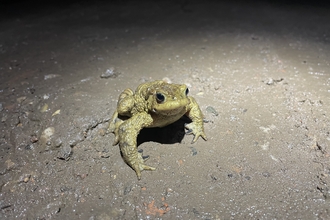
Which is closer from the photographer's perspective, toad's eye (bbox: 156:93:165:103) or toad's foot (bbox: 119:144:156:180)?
toad's eye (bbox: 156:93:165:103)

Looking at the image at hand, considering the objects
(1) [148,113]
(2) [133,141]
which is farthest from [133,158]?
(1) [148,113]

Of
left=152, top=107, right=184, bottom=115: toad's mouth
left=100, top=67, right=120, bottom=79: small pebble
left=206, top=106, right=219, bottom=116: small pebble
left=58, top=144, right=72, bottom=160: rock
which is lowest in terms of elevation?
left=58, top=144, right=72, bottom=160: rock

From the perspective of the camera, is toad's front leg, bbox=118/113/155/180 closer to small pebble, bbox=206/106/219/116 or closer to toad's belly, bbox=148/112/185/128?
toad's belly, bbox=148/112/185/128

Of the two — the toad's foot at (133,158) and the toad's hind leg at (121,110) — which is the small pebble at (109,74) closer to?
the toad's hind leg at (121,110)

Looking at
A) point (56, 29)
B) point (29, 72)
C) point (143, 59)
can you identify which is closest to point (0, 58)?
point (29, 72)

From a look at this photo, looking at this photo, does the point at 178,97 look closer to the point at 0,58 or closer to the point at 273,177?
the point at 273,177

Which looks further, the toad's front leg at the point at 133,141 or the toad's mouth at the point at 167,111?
the toad's front leg at the point at 133,141

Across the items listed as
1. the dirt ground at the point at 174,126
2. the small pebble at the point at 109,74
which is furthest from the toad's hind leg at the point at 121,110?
the small pebble at the point at 109,74

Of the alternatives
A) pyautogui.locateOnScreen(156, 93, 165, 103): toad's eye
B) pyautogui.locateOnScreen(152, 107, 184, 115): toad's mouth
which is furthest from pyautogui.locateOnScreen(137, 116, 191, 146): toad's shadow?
pyautogui.locateOnScreen(156, 93, 165, 103): toad's eye
